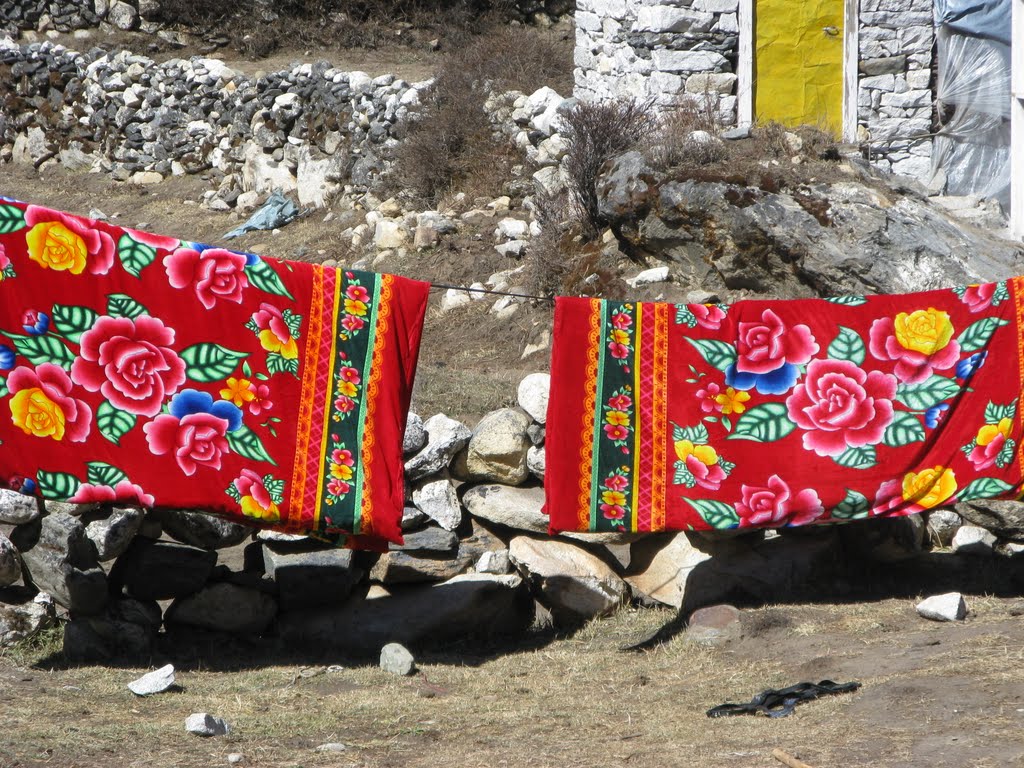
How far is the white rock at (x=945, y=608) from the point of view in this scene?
518 centimetres

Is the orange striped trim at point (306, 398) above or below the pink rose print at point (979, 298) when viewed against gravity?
below

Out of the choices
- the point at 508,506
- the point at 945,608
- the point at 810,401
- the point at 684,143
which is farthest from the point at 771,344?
the point at 684,143

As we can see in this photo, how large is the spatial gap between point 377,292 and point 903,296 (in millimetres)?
2309

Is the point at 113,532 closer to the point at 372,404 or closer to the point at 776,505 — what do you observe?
the point at 372,404

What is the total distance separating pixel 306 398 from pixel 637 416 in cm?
141

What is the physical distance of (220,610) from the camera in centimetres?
531

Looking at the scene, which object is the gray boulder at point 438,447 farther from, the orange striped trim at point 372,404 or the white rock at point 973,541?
the white rock at point 973,541

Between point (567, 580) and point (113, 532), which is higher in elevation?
point (113, 532)

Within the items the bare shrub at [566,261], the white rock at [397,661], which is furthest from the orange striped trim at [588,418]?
the bare shrub at [566,261]

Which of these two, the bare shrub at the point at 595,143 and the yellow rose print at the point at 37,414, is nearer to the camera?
the yellow rose print at the point at 37,414

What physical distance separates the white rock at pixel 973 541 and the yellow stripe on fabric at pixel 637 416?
2.05 meters

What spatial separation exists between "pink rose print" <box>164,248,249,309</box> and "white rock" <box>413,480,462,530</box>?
1434 millimetres

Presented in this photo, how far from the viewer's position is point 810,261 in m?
7.74

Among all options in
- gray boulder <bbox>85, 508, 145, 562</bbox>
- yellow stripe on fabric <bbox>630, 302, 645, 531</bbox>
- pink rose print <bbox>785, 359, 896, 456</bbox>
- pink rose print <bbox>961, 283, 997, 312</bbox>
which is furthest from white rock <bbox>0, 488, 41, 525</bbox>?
pink rose print <bbox>961, 283, 997, 312</bbox>
